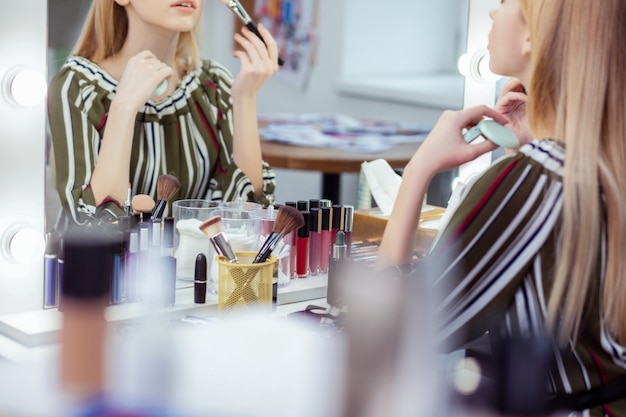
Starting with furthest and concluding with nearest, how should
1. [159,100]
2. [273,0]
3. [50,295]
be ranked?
[273,0] → [159,100] → [50,295]

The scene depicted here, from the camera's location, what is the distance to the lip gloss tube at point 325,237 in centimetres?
119

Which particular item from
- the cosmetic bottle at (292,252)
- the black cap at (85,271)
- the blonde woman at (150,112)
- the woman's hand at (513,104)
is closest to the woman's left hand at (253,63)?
the blonde woman at (150,112)

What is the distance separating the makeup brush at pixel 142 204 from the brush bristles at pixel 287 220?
0.56 ft

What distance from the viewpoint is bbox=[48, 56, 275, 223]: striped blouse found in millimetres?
1067

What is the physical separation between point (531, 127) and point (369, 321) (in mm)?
537

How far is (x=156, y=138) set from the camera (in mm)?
1156

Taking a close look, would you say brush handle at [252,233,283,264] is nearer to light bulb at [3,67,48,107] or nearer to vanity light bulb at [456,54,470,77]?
light bulb at [3,67,48,107]

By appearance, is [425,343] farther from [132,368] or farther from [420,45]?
[420,45]

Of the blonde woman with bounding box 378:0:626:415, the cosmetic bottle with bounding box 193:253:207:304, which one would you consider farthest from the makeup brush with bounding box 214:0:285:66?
the blonde woman with bounding box 378:0:626:415

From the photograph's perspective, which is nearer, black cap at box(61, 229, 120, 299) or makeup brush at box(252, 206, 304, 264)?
black cap at box(61, 229, 120, 299)

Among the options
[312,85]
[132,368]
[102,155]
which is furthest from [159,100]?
[312,85]

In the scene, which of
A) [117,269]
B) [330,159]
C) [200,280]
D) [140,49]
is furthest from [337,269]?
[330,159]

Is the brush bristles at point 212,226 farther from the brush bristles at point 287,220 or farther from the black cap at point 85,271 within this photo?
the black cap at point 85,271

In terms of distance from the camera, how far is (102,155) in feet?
3.59
